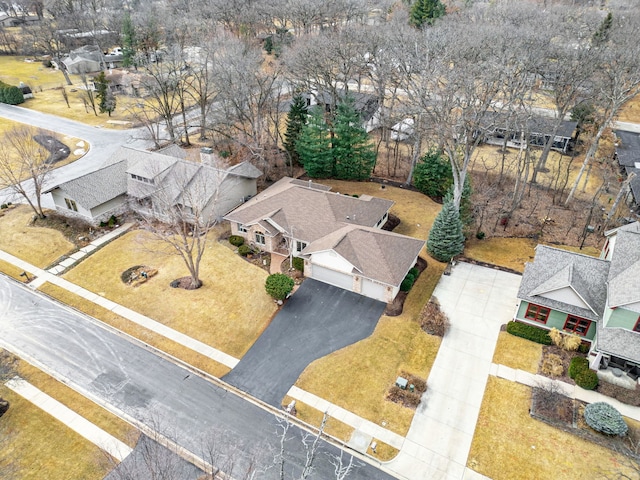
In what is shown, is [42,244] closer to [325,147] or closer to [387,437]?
[325,147]

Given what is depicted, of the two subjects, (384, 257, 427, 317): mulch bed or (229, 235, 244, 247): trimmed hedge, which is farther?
(229, 235, 244, 247): trimmed hedge

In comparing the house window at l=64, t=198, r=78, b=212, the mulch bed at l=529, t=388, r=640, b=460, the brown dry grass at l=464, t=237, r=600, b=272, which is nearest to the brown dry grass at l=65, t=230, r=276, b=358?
the house window at l=64, t=198, r=78, b=212

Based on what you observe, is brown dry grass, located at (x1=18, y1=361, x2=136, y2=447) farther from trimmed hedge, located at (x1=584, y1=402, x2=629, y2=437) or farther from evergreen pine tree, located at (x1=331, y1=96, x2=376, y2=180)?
evergreen pine tree, located at (x1=331, y1=96, x2=376, y2=180)

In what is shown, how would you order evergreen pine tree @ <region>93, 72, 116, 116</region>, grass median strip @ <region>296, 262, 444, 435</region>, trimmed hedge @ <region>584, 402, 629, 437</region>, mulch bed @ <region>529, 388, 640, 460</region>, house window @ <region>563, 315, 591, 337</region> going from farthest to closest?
evergreen pine tree @ <region>93, 72, 116, 116</region>, house window @ <region>563, 315, 591, 337</region>, grass median strip @ <region>296, 262, 444, 435</region>, mulch bed @ <region>529, 388, 640, 460</region>, trimmed hedge @ <region>584, 402, 629, 437</region>

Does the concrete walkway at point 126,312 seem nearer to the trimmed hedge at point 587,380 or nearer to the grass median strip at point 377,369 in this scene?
the grass median strip at point 377,369

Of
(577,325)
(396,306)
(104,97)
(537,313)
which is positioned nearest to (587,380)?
(577,325)

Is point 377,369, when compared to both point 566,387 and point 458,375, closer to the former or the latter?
point 458,375
